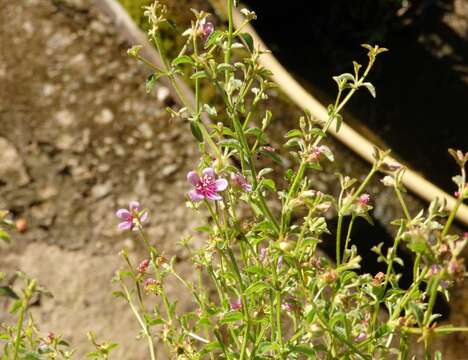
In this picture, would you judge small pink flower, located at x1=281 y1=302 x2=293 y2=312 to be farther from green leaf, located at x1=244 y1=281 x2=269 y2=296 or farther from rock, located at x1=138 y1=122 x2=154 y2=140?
rock, located at x1=138 y1=122 x2=154 y2=140

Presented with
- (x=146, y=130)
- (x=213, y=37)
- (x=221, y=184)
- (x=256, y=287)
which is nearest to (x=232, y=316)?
(x=256, y=287)

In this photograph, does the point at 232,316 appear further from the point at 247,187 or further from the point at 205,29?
the point at 205,29

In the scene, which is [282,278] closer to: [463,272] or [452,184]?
[463,272]

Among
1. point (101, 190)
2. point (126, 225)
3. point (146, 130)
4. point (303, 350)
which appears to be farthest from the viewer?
point (146, 130)

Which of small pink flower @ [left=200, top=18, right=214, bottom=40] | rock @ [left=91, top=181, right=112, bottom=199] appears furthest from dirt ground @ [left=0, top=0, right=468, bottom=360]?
small pink flower @ [left=200, top=18, right=214, bottom=40]

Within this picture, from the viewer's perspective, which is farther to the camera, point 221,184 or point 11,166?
point 11,166

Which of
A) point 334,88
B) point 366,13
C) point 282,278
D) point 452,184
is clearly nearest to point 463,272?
point 282,278
